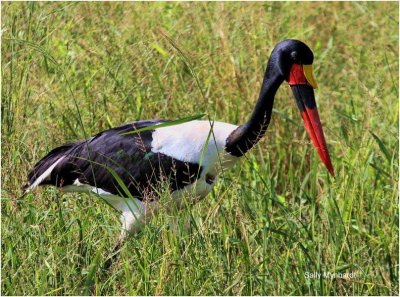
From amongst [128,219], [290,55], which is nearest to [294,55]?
[290,55]

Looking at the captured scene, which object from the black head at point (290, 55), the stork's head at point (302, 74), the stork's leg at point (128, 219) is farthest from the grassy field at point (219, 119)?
the black head at point (290, 55)

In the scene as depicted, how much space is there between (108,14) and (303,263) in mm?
2853

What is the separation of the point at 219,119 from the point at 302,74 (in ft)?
3.88

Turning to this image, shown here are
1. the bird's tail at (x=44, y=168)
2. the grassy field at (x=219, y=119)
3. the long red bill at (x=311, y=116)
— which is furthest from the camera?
the long red bill at (x=311, y=116)

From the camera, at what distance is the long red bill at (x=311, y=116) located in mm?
5152

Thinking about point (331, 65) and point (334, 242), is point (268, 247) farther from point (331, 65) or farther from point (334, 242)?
point (331, 65)

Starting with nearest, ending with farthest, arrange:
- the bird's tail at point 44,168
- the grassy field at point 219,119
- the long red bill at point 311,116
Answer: the grassy field at point 219,119 < the bird's tail at point 44,168 < the long red bill at point 311,116

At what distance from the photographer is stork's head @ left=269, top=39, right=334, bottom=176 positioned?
516cm

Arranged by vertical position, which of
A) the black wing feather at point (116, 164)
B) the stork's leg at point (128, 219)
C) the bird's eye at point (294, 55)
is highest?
the bird's eye at point (294, 55)

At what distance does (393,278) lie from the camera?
189 inches

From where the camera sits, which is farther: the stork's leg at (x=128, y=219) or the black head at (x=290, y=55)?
the black head at (x=290, y=55)

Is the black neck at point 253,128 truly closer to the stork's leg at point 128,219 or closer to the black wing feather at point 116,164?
the black wing feather at point 116,164

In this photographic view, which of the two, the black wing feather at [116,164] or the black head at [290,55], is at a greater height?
the black head at [290,55]

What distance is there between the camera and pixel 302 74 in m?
5.20
